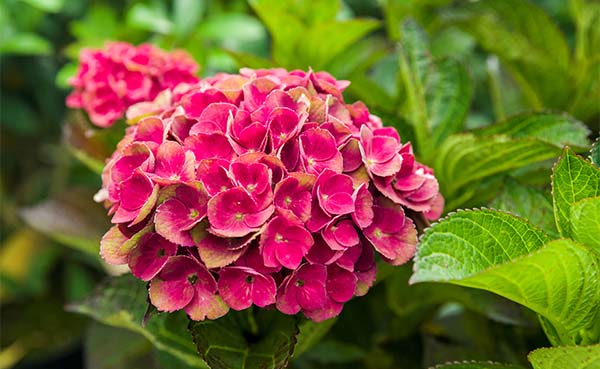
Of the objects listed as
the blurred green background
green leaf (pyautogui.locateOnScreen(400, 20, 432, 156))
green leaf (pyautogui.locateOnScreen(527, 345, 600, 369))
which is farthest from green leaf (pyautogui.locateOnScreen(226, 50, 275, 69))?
green leaf (pyautogui.locateOnScreen(527, 345, 600, 369))

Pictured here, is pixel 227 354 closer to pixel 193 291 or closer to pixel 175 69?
pixel 193 291

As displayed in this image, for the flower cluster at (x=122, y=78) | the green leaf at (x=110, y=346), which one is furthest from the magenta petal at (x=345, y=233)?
the green leaf at (x=110, y=346)

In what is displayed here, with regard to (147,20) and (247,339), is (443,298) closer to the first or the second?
(247,339)

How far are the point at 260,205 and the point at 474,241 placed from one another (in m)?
0.16

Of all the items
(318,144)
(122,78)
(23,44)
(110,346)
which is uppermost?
(318,144)

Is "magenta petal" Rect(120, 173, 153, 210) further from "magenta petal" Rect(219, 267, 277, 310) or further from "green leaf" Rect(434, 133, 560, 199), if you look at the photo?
"green leaf" Rect(434, 133, 560, 199)

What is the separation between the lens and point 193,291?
0.57 m

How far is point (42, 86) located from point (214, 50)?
0.44 m

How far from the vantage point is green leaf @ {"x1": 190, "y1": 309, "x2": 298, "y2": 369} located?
0.62 m

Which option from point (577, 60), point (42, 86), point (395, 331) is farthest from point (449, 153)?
point (42, 86)

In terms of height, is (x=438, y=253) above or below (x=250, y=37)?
above

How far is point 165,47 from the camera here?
113 centimetres

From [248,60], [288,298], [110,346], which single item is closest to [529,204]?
[288,298]

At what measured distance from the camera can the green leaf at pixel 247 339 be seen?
2.04 feet
